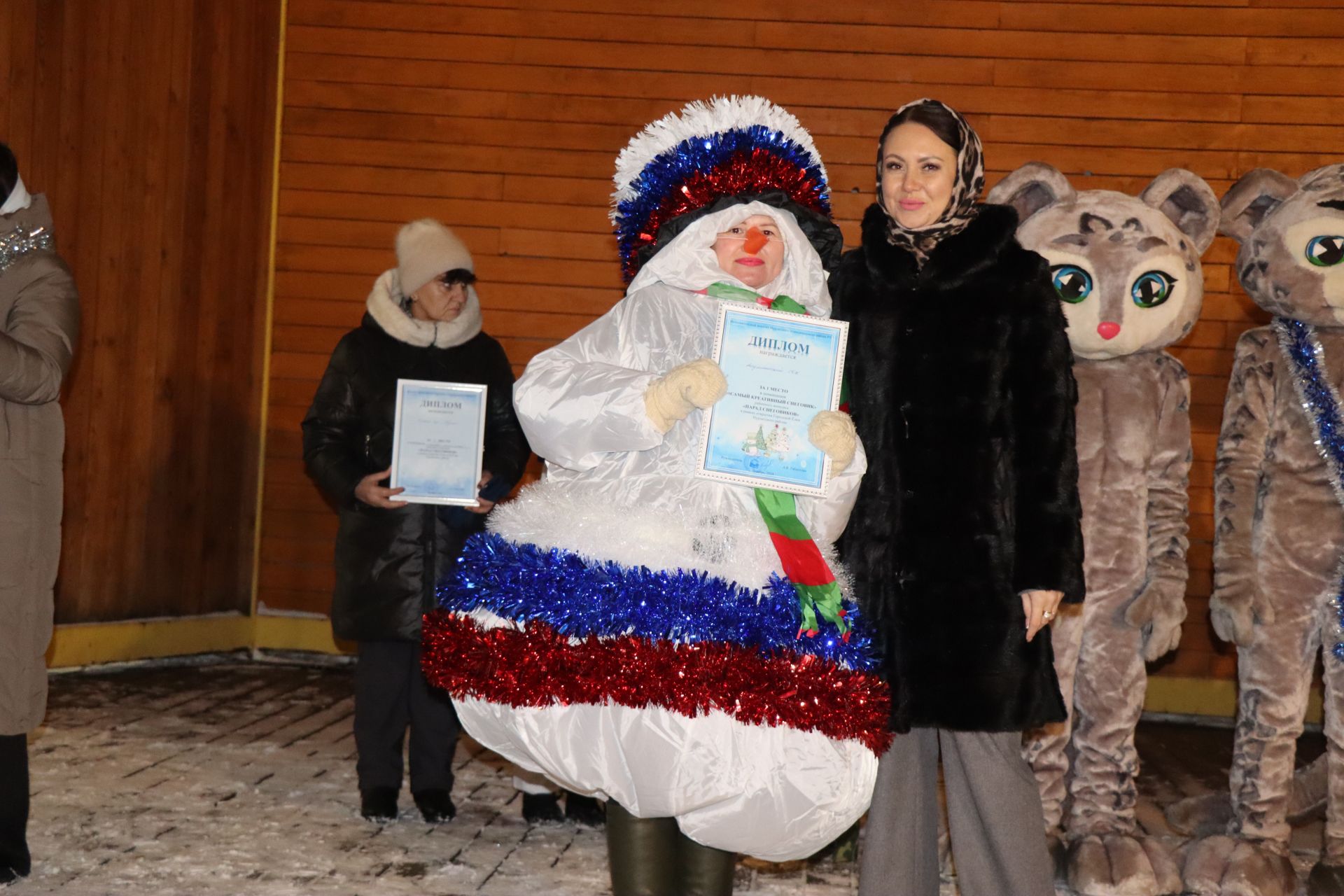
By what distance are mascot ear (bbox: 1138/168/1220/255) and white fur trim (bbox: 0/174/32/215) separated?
3.02 metres

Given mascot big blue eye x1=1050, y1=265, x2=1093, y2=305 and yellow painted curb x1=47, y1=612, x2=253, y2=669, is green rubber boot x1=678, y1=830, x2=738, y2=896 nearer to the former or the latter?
mascot big blue eye x1=1050, y1=265, x2=1093, y2=305

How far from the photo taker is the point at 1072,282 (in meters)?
3.77

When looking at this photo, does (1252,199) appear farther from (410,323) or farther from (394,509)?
(394,509)

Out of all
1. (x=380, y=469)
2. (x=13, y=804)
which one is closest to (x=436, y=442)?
(x=380, y=469)

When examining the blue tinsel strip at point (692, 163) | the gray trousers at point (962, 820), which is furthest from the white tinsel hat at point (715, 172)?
the gray trousers at point (962, 820)

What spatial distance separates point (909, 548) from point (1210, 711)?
3.97 meters

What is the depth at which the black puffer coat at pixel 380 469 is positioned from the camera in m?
3.93

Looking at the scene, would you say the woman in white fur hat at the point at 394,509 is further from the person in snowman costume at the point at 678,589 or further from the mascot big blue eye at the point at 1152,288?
the mascot big blue eye at the point at 1152,288

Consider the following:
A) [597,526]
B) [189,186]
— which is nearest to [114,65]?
[189,186]

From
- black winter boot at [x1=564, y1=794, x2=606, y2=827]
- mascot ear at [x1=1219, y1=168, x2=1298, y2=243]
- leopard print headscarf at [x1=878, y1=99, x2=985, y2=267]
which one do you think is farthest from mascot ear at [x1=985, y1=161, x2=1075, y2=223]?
black winter boot at [x1=564, y1=794, x2=606, y2=827]

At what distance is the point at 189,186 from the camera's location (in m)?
5.97

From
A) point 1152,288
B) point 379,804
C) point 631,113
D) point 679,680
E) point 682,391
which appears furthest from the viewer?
point 631,113

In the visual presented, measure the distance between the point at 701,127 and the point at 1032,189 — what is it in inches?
64.4

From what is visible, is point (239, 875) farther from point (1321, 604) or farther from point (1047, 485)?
point (1321, 604)
